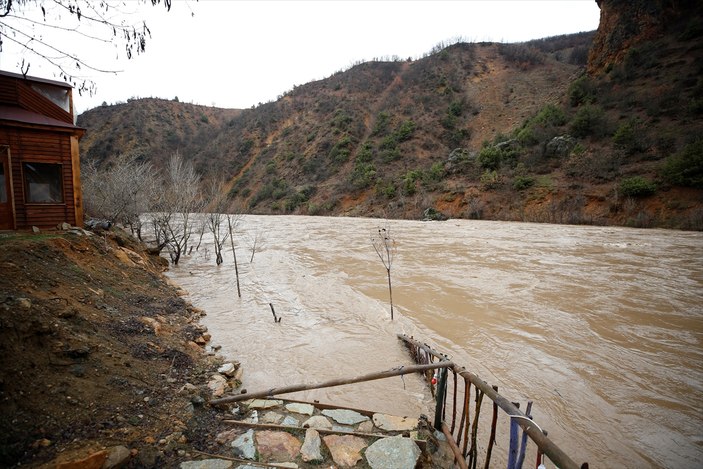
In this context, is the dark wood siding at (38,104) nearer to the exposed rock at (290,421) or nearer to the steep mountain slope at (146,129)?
the exposed rock at (290,421)

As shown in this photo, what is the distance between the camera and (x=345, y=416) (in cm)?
340

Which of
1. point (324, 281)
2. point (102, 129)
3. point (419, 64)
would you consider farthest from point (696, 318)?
point (102, 129)

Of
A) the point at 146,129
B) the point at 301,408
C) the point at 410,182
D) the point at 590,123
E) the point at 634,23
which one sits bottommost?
the point at 301,408

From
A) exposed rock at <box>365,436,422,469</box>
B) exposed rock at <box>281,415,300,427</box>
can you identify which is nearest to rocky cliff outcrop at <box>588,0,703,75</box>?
exposed rock at <box>365,436,422,469</box>

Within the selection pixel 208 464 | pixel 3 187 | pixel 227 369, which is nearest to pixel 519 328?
pixel 227 369

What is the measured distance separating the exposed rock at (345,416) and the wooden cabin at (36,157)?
10.9 meters

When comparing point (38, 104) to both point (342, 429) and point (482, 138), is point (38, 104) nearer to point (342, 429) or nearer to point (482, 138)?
point (342, 429)

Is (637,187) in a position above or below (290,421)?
above

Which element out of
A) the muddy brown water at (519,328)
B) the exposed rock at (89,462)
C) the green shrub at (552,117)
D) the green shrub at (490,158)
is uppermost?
the green shrub at (552,117)

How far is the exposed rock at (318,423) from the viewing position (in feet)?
10.5

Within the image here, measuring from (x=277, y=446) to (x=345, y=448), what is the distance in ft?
2.03

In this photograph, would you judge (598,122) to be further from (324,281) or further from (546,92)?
(324,281)

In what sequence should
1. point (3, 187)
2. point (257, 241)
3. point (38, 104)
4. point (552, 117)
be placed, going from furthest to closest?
1. point (552, 117)
2. point (257, 241)
3. point (38, 104)
4. point (3, 187)

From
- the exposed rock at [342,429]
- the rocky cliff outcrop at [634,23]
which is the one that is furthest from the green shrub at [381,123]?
the exposed rock at [342,429]
